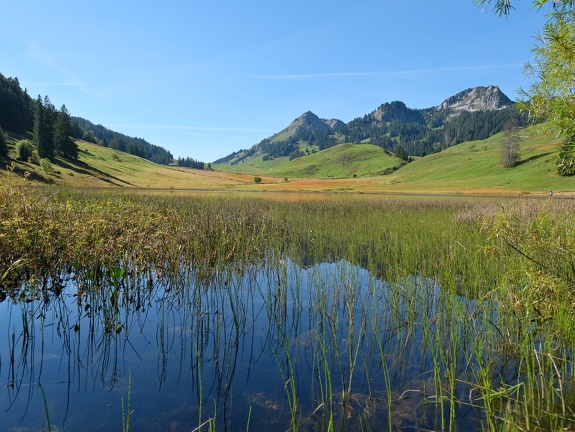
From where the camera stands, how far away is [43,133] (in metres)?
79.6

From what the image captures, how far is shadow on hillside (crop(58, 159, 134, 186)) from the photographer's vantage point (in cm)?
8157

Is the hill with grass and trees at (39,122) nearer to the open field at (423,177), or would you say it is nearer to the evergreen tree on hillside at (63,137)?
the evergreen tree on hillside at (63,137)

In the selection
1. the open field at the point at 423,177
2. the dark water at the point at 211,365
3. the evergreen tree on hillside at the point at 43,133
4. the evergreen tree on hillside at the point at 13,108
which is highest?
the evergreen tree on hillside at the point at 13,108

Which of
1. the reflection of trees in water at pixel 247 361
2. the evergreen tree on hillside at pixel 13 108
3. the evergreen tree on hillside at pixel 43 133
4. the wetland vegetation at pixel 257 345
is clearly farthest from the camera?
the evergreen tree on hillside at pixel 13 108

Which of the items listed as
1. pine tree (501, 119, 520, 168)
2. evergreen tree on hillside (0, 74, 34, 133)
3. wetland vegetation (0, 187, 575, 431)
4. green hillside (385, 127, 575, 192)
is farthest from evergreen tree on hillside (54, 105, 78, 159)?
pine tree (501, 119, 520, 168)

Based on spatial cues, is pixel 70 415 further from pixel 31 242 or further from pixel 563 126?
pixel 563 126

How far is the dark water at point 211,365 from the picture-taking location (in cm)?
415

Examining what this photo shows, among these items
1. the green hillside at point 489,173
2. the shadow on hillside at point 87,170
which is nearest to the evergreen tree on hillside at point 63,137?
the shadow on hillside at point 87,170

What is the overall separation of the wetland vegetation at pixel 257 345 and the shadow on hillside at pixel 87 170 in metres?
83.1

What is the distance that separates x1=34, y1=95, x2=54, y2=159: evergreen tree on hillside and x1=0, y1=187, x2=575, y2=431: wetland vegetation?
87.8 meters

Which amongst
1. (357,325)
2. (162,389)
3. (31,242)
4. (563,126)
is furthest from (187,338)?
(563,126)

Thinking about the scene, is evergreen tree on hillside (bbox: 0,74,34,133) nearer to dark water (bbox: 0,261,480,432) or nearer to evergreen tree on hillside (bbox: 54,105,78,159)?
evergreen tree on hillside (bbox: 54,105,78,159)

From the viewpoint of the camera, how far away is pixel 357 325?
688cm

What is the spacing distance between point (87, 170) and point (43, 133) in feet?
40.5
